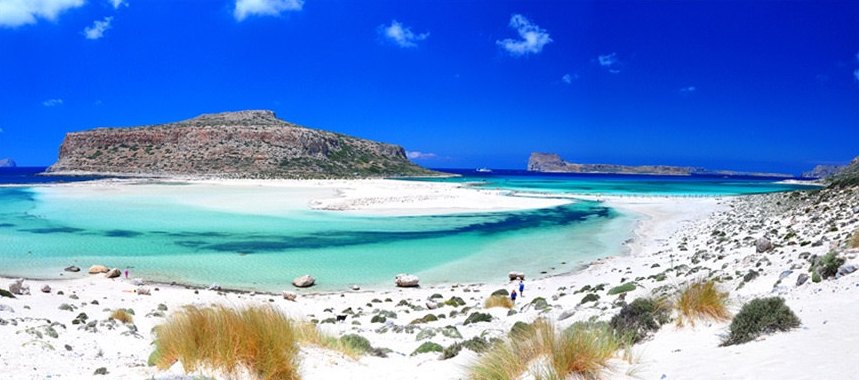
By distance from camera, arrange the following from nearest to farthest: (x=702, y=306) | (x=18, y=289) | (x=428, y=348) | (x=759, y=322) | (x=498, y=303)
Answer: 1. (x=759, y=322)
2. (x=702, y=306)
3. (x=428, y=348)
4. (x=498, y=303)
5. (x=18, y=289)

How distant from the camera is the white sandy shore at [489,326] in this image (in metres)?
5.32

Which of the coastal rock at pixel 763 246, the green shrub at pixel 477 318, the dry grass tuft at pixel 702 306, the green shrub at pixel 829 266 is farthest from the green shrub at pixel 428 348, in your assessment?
the coastal rock at pixel 763 246

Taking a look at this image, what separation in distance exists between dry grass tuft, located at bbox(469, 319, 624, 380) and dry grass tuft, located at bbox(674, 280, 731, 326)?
7.11 feet

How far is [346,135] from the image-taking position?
151 meters

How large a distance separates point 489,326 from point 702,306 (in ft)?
12.4

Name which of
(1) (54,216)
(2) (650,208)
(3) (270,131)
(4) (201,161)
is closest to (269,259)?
(1) (54,216)

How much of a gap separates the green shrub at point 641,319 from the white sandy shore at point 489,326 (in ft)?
0.69

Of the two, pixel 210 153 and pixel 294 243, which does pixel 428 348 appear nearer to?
pixel 294 243

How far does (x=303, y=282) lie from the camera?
15516 mm

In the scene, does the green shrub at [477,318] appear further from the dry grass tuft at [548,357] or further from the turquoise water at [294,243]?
the turquoise water at [294,243]

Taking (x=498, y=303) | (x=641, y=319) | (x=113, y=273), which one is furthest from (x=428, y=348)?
(x=113, y=273)

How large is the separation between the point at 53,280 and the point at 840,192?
3489cm

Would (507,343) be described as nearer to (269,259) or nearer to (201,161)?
(269,259)

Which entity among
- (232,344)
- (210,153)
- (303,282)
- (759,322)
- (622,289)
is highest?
(210,153)
